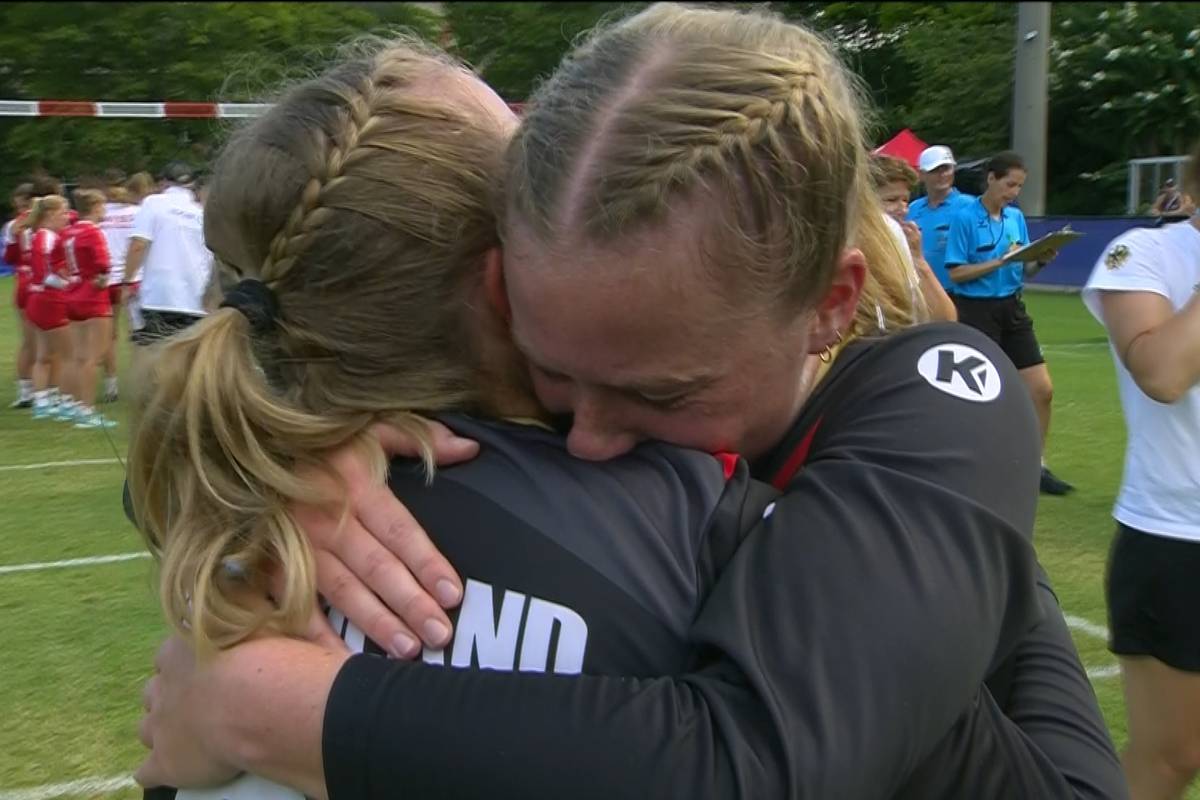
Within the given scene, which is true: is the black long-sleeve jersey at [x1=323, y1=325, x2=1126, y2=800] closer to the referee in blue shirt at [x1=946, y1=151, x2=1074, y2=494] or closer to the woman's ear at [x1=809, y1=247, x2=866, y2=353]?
the woman's ear at [x1=809, y1=247, x2=866, y2=353]

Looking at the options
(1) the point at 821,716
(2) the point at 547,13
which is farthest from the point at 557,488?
(2) the point at 547,13

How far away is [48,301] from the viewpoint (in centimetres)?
1078

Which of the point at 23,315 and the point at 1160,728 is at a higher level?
the point at 1160,728

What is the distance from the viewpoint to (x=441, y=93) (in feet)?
4.02

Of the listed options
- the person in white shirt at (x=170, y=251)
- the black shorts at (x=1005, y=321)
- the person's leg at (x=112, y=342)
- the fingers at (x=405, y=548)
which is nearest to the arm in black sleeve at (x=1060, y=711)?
the fingers at (x=405, y=548)

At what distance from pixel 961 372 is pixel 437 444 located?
50 cm

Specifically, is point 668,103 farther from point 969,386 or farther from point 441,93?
point 969,386

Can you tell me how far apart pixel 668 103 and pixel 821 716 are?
1.64ft

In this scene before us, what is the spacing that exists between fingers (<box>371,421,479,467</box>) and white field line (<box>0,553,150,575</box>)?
5326 millimetres

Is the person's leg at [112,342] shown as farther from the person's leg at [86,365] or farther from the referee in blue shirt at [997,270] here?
the referee in blue shirt at [997,270]

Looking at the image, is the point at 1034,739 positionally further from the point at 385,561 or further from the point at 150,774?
the point at 150,774

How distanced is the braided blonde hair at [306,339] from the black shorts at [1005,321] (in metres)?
7.68

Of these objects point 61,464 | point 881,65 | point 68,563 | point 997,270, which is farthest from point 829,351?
point 881,65

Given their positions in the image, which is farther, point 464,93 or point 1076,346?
point 1076,346
